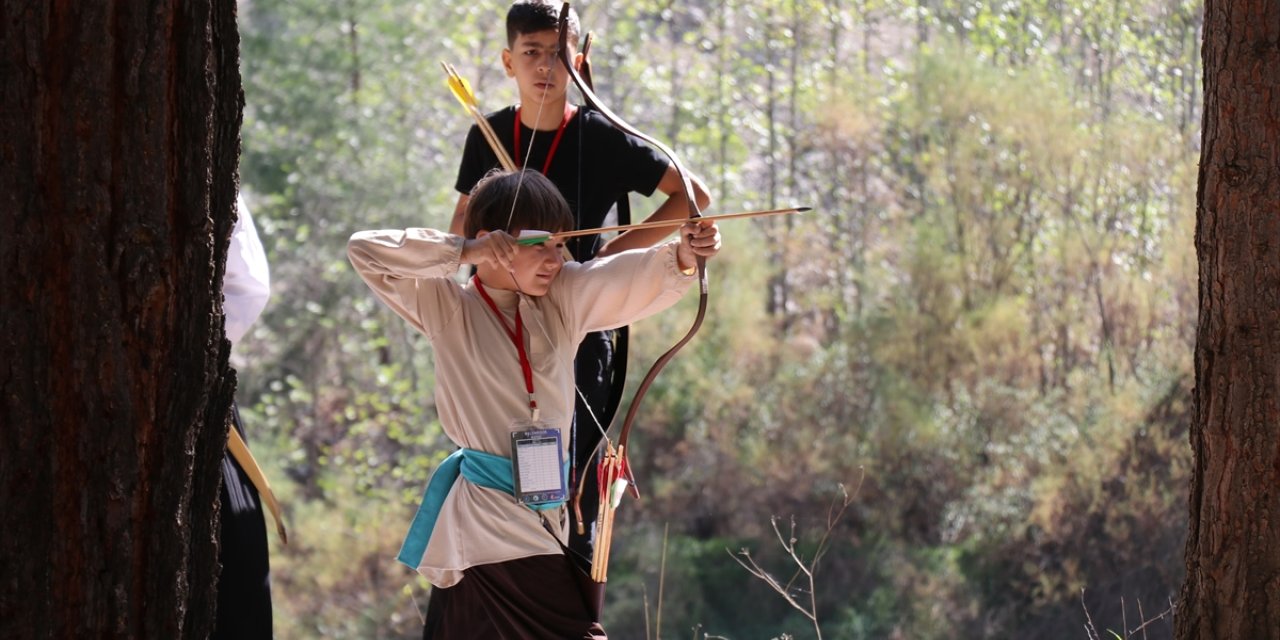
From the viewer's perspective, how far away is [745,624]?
9.18 metres

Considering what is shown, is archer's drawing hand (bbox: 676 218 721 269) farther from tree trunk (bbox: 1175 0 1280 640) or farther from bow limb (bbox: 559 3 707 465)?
tree trunk (bbox: 1175 0 1280 640)

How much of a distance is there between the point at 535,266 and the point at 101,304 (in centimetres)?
81

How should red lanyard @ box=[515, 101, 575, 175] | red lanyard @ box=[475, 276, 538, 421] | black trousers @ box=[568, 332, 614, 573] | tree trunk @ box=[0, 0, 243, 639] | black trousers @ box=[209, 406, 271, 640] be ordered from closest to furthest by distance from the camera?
1. tree trunk @ box=[0, 0, 243, 639]
2. red lanyard @ box=[475, 276, 538, 421]
3. black trousers @ box=[209, 406, 271, 640]
4. black trousers @ box=[568, 332, 614, 573]
5. red lanyard @ box=[515, 101, 575, 175]

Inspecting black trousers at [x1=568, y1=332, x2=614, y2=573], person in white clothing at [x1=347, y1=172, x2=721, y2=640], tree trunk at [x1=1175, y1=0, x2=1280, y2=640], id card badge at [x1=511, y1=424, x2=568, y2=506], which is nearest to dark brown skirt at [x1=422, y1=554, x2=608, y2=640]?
person in white clothing at [x1=347, y1=172, x2=721, y2=640]

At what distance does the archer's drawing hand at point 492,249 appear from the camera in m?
2.29

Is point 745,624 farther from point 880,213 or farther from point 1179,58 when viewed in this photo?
point 1179,58

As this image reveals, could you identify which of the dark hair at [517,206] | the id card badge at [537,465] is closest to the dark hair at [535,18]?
the dark hair at [517,206]

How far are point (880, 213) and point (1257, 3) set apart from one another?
26.4 feet

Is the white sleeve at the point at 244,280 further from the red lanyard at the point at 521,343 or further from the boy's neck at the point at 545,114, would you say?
the boy's neck at the point at 545,114

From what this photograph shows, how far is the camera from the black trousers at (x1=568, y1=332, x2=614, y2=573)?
2754mm

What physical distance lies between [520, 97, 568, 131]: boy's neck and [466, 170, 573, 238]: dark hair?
44 centimetres

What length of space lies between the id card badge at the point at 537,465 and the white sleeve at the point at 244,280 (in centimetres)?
60

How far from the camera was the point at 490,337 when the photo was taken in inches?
94.0

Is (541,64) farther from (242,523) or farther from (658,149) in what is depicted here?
(242,523)
